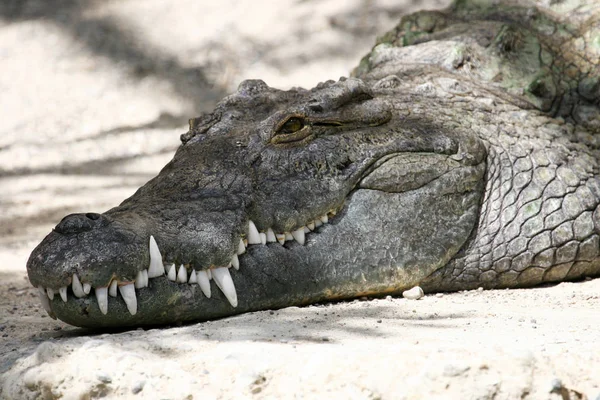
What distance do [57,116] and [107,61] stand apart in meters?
0.89

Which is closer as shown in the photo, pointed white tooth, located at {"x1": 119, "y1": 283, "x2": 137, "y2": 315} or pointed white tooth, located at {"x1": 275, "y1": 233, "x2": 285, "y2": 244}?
pointed white tooth, located at {"x1": 119, "y1": 283, "x2": 137, "y2": 315}

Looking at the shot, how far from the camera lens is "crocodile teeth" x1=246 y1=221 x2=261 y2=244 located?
11.0ft

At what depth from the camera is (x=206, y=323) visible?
313 cm

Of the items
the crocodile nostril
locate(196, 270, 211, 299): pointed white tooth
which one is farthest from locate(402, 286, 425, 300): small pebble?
the crocodile nostril

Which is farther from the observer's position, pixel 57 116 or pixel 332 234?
pixel 57 116

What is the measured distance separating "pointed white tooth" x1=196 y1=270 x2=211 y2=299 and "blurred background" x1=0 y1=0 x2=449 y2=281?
3.43m

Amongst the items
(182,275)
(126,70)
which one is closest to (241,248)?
(182,275)

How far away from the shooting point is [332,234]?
3.63 meters

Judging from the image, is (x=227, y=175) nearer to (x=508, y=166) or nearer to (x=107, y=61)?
(x=508, y=166)

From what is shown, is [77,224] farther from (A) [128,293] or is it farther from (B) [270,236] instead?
(B) [270,236]

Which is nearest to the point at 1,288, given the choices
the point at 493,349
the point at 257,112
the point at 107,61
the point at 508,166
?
the point at 257,112

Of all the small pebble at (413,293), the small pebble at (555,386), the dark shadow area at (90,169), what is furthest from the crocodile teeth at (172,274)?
the dark shadow area at (90,169)

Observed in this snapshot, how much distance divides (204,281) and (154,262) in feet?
0.80

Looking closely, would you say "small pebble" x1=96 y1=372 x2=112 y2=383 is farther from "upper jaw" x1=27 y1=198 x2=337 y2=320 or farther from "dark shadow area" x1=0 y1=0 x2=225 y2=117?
"dark shadow area" x1=0 y1=0 x2=225 y2=117
